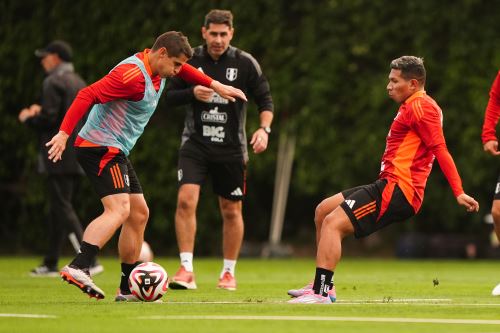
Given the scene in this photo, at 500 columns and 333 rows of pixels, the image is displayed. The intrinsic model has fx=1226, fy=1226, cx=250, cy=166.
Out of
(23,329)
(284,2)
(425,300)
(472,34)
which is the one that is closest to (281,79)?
(284,2)

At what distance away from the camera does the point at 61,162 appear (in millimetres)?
11938

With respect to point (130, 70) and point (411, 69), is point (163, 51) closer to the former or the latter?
point (130, 70)

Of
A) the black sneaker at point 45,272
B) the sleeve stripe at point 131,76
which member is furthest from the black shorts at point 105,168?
the black sneaker at point 45,272

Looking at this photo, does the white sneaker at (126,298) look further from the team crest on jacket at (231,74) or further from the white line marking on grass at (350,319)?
the team crest on jacket at (231,74)

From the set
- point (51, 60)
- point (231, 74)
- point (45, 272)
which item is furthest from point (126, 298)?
point (51, 60)

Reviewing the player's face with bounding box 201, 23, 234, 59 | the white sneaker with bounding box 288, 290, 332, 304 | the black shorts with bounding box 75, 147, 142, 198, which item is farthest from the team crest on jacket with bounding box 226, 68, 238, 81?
the white sneaker with bounding box 288, 290, 332, 304

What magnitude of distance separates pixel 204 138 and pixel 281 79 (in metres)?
6.37

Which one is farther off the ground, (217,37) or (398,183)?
(217,37)

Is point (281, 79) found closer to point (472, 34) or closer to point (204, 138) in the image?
point (472, 34)

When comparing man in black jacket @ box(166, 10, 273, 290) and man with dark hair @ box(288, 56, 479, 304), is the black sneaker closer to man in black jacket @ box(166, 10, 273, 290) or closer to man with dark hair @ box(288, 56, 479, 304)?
man in black jacket @ box(166, 10, 273, 290)

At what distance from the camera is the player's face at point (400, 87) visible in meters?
8.01

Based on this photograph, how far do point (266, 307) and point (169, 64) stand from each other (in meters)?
1.73

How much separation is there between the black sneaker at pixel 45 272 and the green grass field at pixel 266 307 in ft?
0.64

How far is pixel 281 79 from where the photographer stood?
16250 millimetres
